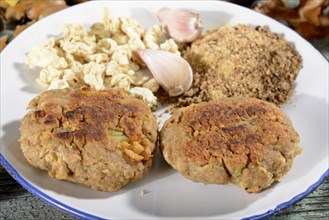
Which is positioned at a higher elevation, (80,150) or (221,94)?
(80,150)

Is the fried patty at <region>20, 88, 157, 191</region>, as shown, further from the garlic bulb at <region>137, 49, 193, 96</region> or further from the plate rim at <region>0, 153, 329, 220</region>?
the garlic bulb at <region>137, 49, 193, 96</region>

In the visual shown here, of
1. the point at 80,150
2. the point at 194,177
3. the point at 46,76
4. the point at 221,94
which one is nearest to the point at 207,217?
the point at 194,177

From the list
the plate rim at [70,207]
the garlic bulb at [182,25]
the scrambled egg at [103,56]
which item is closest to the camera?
the plate rim at [70,207]

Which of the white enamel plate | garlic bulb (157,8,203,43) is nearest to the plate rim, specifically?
the white enamel plate

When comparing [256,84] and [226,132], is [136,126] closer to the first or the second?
[226,132]

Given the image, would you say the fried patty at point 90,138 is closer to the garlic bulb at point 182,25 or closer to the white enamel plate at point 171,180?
the white enamel plate at point 171,180

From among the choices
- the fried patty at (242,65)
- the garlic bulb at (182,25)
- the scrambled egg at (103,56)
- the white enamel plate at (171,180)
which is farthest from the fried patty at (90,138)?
the garlic bulb at (182,25)

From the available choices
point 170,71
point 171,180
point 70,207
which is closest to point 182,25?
point 170,71
